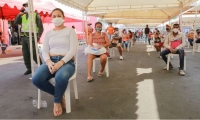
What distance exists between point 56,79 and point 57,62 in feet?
0.98

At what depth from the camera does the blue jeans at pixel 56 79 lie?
242 centimetres

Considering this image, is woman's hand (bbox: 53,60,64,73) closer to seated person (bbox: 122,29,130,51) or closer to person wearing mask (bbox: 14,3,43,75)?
person wearing mask (bbox: 14,3,43,75)

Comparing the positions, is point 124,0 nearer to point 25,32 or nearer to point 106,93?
point 25,32

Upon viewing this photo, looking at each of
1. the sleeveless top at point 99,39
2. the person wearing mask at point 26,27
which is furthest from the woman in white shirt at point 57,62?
the sleeveless top at point 99,39

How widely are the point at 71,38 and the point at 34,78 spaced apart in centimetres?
76

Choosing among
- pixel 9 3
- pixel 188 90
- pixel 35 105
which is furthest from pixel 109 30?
pixel 35 105

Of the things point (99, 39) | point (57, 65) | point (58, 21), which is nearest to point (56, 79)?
point (57, 65)

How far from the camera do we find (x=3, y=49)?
34.3 ft

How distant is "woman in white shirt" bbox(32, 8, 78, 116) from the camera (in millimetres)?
2475

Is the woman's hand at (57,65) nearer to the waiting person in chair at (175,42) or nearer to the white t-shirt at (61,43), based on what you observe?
the white t-shirt at (61,43)

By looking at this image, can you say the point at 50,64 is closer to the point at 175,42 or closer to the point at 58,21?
the point at 58,21

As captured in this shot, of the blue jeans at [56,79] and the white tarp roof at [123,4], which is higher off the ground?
the white tarp roof at [123,4]

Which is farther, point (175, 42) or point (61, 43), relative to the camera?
point (175, 42)

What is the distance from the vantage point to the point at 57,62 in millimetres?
2627
